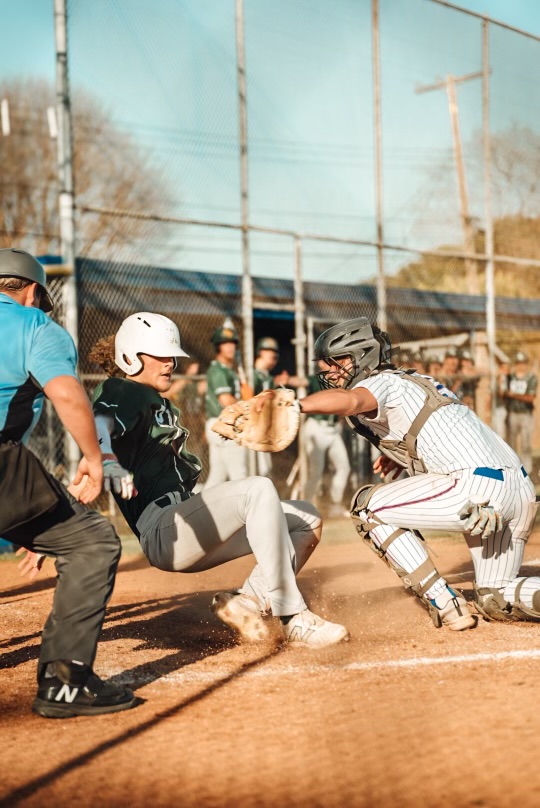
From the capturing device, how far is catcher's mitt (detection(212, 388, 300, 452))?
4367mm

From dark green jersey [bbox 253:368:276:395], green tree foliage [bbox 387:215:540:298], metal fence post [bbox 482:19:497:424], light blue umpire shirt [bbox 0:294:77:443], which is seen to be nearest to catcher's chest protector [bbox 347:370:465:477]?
light blue umpire shirt [bbox 0:294:77:443]

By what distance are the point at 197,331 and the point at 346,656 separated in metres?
8.07

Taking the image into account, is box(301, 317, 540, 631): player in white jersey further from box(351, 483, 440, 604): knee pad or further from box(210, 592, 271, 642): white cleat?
box(210, 592, 271, 642): white cleat

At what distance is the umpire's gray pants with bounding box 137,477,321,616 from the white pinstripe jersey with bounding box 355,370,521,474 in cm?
79

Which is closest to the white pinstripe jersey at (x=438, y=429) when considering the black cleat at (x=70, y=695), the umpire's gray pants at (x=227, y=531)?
the umpire's gray pants at (x=227, y=531)

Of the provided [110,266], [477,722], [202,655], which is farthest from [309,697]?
[110,266]

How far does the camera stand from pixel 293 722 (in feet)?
10.7

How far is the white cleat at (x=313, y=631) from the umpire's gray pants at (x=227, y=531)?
0.06 metres

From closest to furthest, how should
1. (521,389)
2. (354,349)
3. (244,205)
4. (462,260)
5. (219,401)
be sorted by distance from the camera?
(354,349) < (219,401) < (244,205) < (462,260) < (521,389)

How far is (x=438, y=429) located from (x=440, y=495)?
0.34 metres

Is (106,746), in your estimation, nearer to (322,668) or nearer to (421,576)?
(322,668)

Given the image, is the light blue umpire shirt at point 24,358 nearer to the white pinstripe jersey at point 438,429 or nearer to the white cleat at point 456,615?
the white pinstripe jersey at point 438,429

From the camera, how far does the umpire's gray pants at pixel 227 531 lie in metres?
4.33

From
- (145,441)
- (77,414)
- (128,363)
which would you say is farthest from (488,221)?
(77,414)
